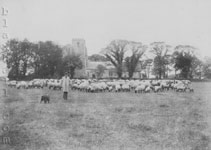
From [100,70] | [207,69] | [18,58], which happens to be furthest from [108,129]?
[100,70]

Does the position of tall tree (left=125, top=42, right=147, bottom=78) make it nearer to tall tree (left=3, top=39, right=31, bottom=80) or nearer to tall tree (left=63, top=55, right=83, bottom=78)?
tall tree (left=63, top=55, right=83, bottom=78)

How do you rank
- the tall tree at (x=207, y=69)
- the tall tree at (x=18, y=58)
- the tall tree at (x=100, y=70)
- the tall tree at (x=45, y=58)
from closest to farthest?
1. the tall tree at (x=18, y=58)
2. the tall tree at (x=45, y=58)
3. the tall tree at (x=207, y=69)
4. the tall tree at (x=100, y=70)

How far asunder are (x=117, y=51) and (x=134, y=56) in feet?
10.2

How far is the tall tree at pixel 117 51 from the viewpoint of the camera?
47.2 meters

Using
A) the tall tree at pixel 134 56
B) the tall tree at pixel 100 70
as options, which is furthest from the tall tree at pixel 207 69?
the tall tree at pixel 100 70

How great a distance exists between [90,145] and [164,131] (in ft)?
6.66

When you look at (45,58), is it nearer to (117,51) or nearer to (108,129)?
(117,51)

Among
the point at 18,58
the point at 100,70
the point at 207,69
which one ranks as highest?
the point at 18,58

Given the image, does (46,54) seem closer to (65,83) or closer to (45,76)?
(45,76)

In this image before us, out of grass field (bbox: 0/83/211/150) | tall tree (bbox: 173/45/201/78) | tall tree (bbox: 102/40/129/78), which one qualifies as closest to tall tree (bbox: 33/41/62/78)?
tall tree (bbox: 102/40/129/78)

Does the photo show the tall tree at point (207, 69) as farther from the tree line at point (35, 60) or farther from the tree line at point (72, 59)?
the tree line at point (35, 60)

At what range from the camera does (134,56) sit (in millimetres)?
47781

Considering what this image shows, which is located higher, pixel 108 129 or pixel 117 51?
pixel 117 51

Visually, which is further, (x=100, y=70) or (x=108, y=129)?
(x=100, y=70)
